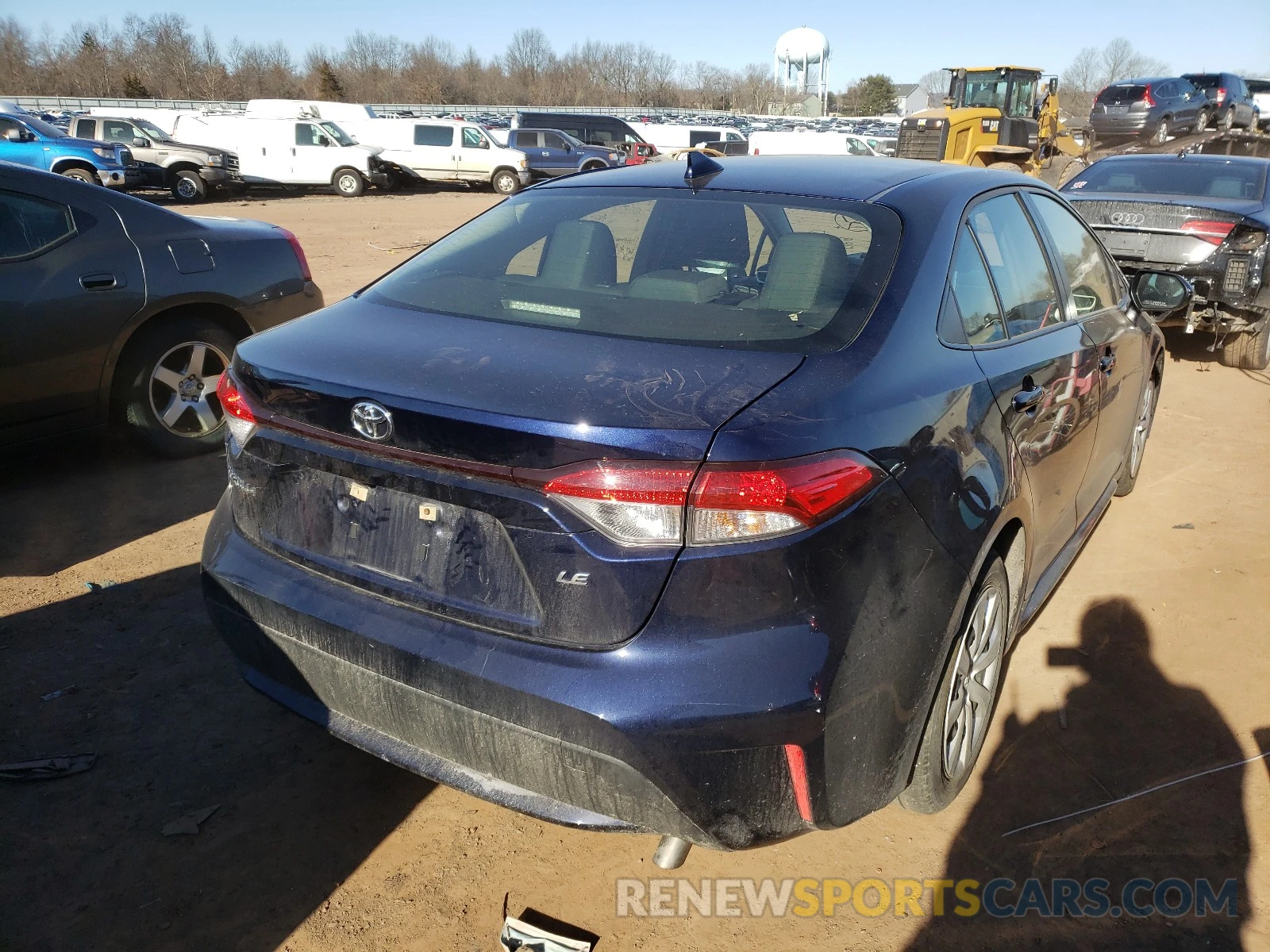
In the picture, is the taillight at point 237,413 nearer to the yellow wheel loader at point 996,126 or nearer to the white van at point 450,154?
the yellow wheel loader at point 996,126

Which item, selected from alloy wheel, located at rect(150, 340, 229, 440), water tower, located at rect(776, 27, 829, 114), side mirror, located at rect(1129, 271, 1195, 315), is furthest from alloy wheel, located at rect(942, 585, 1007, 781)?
water tower, located at rect(776, 27, 829, 114)

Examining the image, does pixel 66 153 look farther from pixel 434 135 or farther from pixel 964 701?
pixel 964 701

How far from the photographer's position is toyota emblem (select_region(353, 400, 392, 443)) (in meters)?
2.07

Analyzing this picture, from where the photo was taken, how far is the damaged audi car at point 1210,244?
24.1 ft

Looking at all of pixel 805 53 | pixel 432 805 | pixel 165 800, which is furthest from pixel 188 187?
pixel 805 53

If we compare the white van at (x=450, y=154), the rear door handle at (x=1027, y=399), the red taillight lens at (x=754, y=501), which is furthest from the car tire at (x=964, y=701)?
the white van at (x=450, y=154)

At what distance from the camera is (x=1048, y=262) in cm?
345

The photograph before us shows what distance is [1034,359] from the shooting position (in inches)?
114

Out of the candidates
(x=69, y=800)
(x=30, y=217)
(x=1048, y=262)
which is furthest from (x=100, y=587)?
(x=1048, y=262)

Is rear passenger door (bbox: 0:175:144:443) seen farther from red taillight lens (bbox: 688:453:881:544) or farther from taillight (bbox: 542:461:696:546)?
red taillight lens (bbox: 688:453:881:544)

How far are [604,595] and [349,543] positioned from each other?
26.0 inches

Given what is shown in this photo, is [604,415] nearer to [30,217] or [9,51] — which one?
[30,217]

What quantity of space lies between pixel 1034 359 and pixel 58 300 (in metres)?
4.22

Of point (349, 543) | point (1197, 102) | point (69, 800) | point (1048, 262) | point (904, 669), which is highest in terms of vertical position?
point (1197, 102)
